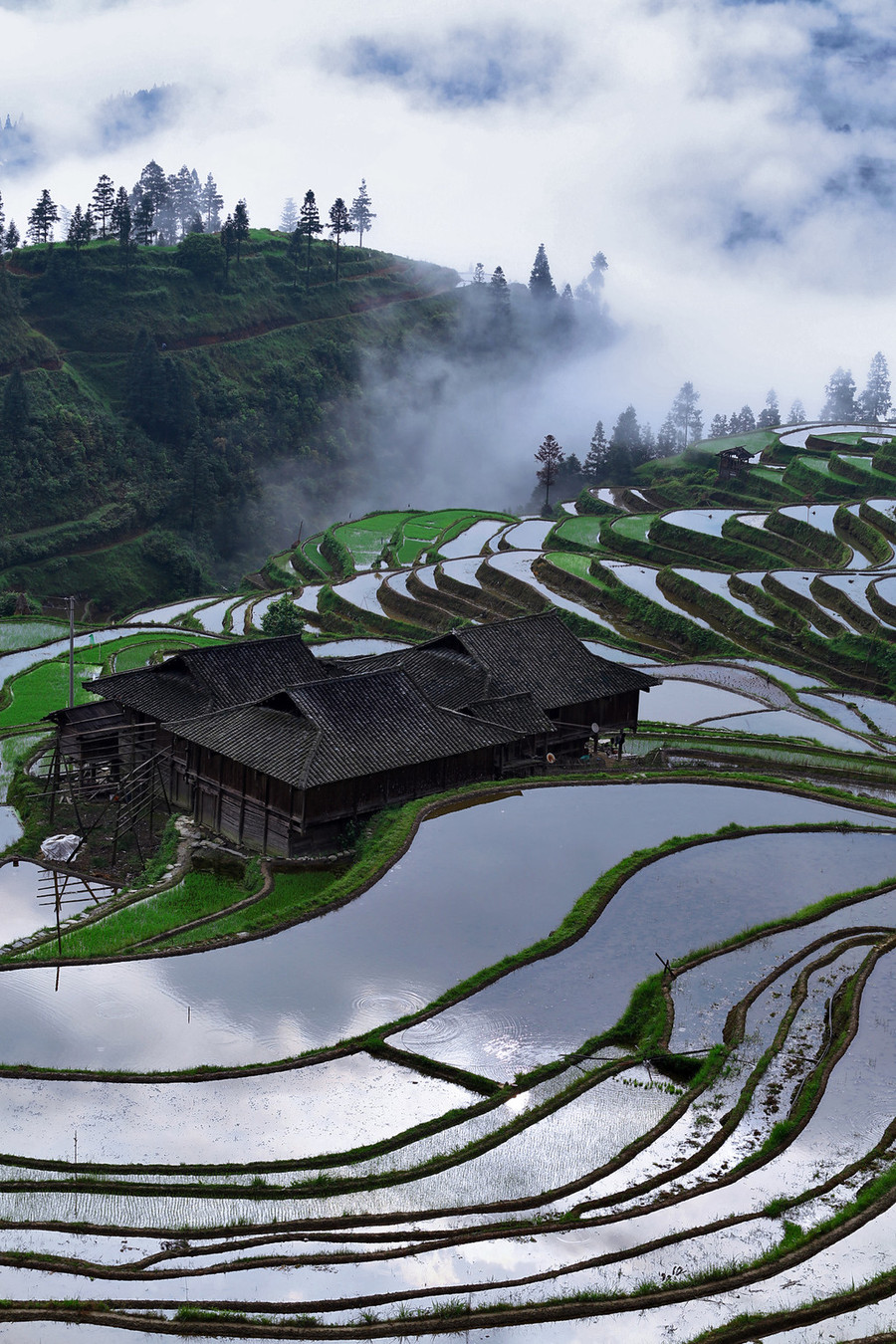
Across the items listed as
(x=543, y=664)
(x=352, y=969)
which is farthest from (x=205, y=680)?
(x=352, y=969)

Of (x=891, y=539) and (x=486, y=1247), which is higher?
(x=891, y=539)

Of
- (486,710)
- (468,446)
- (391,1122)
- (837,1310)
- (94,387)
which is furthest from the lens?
(468,446)

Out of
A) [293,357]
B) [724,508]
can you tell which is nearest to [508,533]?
[724,508]

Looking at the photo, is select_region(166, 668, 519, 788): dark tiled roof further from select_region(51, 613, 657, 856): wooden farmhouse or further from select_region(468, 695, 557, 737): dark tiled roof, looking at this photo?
select_region(468, 695, 557, 737): dark tiled roof

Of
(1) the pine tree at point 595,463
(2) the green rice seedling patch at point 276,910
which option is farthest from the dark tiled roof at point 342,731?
(1) the pine tree at point 595,463

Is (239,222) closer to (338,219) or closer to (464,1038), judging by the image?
(338,219)

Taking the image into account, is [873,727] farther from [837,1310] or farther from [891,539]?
[837,1310]

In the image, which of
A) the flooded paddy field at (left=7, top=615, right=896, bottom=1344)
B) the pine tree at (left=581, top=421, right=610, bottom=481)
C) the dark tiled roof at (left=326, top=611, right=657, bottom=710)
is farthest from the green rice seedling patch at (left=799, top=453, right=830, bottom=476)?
the flooded paddy field at (left=7, top=615, right=896, bottom=1344)

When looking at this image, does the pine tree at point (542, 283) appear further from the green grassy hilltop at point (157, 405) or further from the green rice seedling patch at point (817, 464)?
the green rice seedling patch at point (817, 464)
